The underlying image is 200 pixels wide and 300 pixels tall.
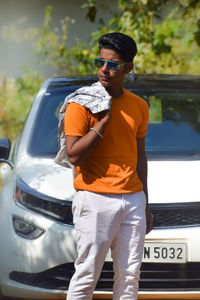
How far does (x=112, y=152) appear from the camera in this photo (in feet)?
11.0

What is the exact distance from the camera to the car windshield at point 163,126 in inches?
190

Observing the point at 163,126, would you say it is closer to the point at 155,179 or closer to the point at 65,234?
the point at 155,179

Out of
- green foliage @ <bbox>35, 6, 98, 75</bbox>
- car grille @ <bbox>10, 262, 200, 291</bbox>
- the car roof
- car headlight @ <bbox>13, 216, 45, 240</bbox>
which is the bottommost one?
green foliage @ <bbox>35, 6, 98, 75</bbox>

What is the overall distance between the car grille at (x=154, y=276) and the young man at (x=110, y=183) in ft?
2.04

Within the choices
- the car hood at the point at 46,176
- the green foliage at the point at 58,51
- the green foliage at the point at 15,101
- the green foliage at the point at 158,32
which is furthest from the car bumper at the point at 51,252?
the green foliage at the point at 15,101

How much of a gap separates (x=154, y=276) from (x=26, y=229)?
78 centimetres

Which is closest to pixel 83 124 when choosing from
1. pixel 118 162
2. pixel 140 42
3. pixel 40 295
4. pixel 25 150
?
pixel 118 162

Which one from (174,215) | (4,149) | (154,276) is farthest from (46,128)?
(154,276)

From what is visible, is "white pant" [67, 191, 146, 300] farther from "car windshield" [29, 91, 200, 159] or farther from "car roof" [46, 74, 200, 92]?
"car roof" [46, 74, 200, 92]

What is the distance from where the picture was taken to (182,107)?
542cm

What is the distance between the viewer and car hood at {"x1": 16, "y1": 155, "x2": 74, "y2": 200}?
416 centimetres

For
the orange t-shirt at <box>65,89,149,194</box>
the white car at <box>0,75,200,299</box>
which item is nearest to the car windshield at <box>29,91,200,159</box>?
the white car at <box>0,75,200,299</box>

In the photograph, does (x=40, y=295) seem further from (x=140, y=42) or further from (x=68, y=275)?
(x=140, y=42)

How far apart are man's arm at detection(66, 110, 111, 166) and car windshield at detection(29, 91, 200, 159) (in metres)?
1.43
